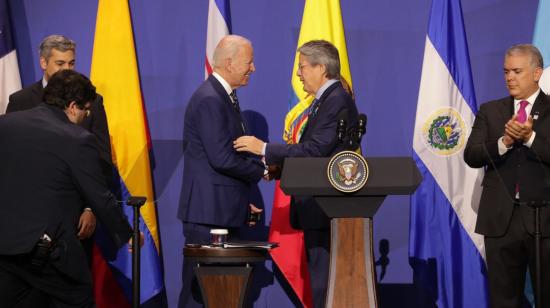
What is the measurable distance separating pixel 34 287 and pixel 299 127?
7.37 ft

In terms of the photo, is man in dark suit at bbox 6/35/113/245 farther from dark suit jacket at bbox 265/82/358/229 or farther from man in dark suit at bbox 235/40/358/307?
dark suit jacket at bbox 265/82/358/229

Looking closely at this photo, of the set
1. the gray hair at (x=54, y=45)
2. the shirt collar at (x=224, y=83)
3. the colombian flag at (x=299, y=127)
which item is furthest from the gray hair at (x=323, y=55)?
the gray hair at (x=54, y=45)

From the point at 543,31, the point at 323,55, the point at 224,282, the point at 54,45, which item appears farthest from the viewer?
the point at 543,31

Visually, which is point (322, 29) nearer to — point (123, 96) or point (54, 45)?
point (123, 96)

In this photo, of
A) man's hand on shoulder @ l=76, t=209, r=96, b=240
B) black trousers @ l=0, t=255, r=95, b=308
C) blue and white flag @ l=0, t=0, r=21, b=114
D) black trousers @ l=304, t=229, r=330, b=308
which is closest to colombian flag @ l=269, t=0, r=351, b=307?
black trousers @ l=304, t=229, r=330, b=308

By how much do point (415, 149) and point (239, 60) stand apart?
145 cm

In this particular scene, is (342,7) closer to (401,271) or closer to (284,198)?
(284,198)

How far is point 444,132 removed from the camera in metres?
5.21

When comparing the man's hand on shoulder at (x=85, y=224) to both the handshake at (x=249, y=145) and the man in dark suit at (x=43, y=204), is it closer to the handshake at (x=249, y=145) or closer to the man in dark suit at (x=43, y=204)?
the handshake at (x=249, y=145)

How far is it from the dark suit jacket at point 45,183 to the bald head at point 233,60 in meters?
1.11

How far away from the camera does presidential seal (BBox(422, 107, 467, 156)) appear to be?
5.20 m

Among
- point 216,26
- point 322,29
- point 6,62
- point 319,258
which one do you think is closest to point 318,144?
point 319,258

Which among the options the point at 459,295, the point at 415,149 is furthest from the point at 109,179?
the point at 459,295

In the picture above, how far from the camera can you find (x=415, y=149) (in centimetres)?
521
